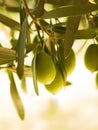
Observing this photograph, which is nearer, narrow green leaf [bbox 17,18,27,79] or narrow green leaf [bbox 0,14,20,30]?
narrow green leaf [bbox 17,18,27,79]

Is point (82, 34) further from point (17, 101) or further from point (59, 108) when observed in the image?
point (59, 108)

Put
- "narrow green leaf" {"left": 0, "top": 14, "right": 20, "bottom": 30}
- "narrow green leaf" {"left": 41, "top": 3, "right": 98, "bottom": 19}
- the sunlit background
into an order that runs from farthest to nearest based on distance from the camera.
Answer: the sunlit background < "narrow green leaf" {"left": 0, "top": 14, "right": 20, "bottom": 30} < "narrow green leaf" {"left": 41, "top": 3, "right": 98, "bottom": 19}

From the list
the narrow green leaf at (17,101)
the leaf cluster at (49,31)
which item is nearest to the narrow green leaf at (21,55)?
the leaf cluster at (49,31)

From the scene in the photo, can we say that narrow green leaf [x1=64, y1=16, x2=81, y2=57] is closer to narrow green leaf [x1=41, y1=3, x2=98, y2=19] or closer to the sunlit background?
narrow green leaf [x1=41, y1=3, x2=98, y2=19]

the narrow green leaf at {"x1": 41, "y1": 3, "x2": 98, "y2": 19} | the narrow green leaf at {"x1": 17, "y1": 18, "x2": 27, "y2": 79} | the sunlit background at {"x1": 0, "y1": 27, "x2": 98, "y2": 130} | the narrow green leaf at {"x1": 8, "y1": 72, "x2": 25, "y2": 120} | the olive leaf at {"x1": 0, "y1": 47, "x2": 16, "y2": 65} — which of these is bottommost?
the sunlit background at {"x1": 0, "y1": 27, "x2": 98, "y2": 130}

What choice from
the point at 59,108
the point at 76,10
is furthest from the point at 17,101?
the point at 59,108

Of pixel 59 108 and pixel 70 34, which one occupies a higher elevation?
pixel 70 34

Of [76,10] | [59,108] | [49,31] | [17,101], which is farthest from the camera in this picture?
[59,108]

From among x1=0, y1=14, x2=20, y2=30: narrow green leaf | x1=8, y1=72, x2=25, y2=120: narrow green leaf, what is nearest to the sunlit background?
x1=8, y1=72, x2=25, y2=120: narrow green leaf

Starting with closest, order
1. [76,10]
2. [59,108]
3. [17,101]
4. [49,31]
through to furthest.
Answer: [76,10], [49,31], [17,101], [59,108]

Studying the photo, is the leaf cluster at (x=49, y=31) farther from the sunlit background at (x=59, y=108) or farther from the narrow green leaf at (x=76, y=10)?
the sunlit background at (x=59, y=108)
